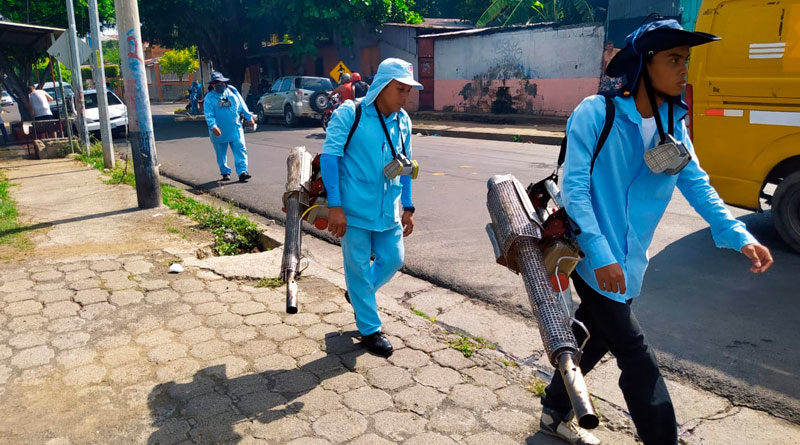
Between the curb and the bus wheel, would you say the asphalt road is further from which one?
the curb

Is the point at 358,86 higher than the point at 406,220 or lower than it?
higher

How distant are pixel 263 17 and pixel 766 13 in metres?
24.5

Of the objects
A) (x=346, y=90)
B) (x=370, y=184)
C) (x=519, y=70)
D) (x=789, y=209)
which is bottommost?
(x=789, y=209)

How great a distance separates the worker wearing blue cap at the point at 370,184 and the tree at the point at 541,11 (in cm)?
2099

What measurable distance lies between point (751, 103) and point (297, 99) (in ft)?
58.1

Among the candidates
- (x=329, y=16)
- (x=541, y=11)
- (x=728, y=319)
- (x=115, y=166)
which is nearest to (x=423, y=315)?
(x=728, y=319)

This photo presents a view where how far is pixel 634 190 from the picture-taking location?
97.0 inches

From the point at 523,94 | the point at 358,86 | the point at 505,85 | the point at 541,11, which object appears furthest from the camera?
the point at 541,11

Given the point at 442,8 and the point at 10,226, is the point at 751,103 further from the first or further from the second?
the point at 442,8

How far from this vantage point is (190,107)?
33094mm

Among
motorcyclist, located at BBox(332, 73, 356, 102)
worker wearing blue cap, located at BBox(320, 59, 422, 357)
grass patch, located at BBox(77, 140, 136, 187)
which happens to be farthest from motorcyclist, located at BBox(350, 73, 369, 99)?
worker wearing blue cap, located at BBox(320, 59, 422, 357)

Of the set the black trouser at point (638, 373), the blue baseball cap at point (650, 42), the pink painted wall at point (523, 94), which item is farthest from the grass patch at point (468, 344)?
the pink painted wall at point (523, 94)

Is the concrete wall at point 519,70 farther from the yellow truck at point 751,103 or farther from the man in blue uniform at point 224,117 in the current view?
the yellow truck at point 751,103

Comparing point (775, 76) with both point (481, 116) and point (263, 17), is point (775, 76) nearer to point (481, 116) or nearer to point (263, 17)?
point (481, 116)
